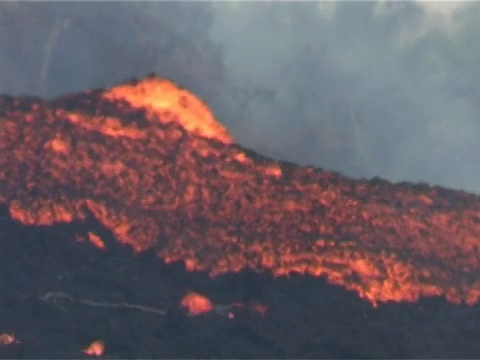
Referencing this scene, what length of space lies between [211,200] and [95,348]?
15.2 ft

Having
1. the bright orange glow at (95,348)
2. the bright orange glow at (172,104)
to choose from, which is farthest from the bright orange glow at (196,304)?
the bright orange glow at (172,104)

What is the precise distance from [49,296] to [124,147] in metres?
4.17

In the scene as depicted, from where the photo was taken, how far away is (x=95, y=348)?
27.5 meters

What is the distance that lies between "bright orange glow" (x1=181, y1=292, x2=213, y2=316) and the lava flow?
70 cm

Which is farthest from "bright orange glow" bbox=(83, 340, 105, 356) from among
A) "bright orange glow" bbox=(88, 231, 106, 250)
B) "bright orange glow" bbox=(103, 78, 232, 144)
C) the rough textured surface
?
"bright orange glow" bbox=(103, 78, 232, 144)

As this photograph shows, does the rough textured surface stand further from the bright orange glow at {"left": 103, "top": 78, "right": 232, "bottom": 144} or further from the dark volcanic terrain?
the bright orange glow at {"left": 103, "top": 78, "right": 232, "bottom": 144}

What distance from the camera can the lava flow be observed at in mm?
29562

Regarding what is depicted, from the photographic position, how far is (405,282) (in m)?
29.4

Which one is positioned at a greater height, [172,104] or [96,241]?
[172,104]

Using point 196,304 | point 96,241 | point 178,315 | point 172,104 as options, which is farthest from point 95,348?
point 172,104

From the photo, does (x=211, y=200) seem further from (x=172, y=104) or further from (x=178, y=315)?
(x=178, y=315)

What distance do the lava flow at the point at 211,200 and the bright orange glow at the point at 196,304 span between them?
697mm

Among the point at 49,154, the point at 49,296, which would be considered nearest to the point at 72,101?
the point at 49,154

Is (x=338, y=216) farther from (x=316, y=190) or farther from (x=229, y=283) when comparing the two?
(x=229, y=283)
